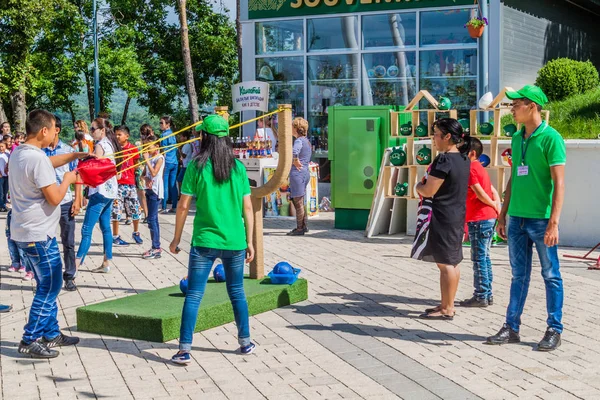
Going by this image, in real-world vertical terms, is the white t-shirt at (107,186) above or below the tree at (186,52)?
below

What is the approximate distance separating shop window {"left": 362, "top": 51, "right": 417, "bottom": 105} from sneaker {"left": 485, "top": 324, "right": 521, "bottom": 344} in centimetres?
1319

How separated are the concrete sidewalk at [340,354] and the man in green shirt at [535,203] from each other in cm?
32

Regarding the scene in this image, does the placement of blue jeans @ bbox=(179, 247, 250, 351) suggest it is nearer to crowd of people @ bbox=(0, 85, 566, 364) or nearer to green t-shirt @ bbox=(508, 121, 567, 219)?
crowd of people @ bbox=(0, 85, 566, 364)

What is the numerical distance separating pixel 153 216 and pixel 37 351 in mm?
4980

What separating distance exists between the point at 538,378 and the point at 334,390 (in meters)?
1.39

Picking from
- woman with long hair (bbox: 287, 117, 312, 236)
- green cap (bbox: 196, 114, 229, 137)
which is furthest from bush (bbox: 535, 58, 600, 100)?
green cap (bbox: 196, 114, 229, 137)

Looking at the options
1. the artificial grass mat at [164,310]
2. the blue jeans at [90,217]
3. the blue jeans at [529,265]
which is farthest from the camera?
the blue jeans at [90,217]

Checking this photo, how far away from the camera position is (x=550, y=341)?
21.4ft

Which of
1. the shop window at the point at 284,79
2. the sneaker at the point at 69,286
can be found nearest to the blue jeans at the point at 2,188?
the shop window at the point at 284,79

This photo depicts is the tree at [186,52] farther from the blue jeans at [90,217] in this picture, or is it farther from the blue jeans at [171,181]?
the blue jeans at [90,217]

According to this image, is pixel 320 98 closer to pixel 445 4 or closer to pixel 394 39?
pixel 394 39

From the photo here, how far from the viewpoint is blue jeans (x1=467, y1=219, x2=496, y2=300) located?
806 centimetres

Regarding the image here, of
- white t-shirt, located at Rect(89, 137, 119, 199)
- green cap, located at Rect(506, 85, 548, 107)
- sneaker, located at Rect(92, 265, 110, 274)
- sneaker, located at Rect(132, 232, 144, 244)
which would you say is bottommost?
sneaker, located at Rect(92, 265, 110, 274)

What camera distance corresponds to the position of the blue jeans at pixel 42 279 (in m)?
6.46
